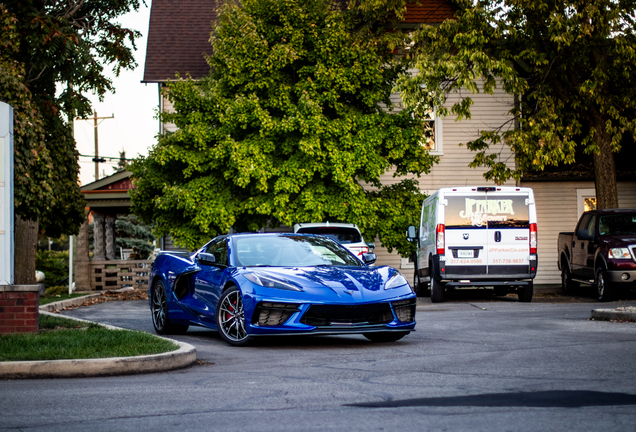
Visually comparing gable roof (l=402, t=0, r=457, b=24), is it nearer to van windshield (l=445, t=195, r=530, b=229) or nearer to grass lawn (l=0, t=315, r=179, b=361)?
van windshield (l=445, t=195, r=530, b=229)

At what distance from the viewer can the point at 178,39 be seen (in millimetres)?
29172

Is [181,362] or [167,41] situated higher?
[167,41]

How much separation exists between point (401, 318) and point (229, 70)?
46.0 ft

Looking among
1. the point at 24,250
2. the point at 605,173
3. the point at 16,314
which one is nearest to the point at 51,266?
the point at 24,250

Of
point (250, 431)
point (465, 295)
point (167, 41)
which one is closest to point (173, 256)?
point (250, 431)

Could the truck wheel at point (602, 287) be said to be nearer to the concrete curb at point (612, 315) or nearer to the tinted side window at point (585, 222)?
the tinted side window at point (585, 222)

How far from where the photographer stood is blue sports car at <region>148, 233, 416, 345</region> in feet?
28.1

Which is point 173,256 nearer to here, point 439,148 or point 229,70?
point 229,70

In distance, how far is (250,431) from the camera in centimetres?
466

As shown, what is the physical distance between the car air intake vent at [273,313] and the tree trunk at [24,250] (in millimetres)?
14207

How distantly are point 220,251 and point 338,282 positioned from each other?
85.4 inches

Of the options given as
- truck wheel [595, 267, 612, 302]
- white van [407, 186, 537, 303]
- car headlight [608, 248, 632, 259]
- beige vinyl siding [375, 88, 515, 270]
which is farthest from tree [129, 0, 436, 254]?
car headlight [608, 248, 632, 259]

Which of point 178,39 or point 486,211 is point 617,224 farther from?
point 178,39

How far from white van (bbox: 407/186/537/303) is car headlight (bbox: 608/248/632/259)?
1.56 metres
